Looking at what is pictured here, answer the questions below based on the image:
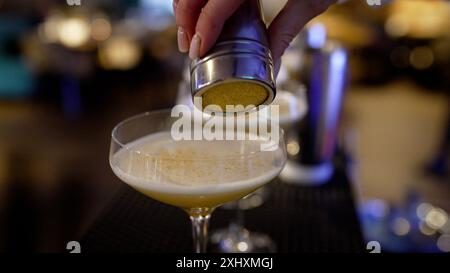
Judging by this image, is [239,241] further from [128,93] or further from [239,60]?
[128,93]

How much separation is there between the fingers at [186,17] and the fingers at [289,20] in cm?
11

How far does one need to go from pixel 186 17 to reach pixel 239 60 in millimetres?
96

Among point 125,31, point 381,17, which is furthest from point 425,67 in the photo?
point 125,31

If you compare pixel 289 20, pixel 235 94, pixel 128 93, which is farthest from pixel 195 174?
pixel 128 93

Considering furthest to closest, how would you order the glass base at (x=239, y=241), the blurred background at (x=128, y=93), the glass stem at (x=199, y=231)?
the blurred background at (x=128, y=93)
the glass base at (x=239, y=241)
the glass stem at (x=199, y=231)

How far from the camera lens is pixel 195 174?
61 centimetres

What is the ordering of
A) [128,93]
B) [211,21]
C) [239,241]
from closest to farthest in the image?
[211,21] → [239,241] → [128,93]

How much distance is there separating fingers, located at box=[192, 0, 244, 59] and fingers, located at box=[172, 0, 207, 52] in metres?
0.02

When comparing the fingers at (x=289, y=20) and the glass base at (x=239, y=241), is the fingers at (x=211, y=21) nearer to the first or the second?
the fingers at (x=289, y=20)

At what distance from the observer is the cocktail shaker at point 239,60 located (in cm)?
52

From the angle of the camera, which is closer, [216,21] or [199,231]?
[216,21]

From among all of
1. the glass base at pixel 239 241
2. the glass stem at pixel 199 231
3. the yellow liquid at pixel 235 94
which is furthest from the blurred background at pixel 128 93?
the yellow liquid at pixel 235 94

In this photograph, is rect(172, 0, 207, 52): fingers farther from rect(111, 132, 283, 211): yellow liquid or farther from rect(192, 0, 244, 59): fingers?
rect(111, 132, 283, 211): yellow liquid

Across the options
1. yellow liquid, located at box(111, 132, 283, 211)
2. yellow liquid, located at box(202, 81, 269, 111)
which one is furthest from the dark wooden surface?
yellow liquid, located at box(202, 81, 269, 111)
